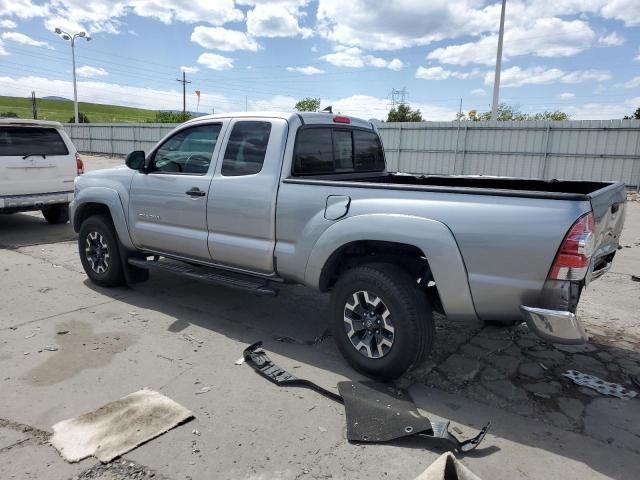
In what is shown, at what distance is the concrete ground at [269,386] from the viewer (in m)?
2.72

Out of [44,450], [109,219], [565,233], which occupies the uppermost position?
[565,233]

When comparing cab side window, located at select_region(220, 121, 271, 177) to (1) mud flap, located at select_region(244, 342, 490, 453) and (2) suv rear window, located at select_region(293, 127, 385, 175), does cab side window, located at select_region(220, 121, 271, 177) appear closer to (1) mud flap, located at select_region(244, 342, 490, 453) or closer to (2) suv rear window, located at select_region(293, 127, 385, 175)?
(2) suv rear window, located at select_region(293, 127, 385, 175)

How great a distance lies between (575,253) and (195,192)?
3.21m

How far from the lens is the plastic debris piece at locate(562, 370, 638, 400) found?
3504mm

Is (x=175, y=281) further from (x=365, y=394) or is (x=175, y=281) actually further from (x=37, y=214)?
(x=37, y=214)

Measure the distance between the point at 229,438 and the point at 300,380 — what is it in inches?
30.6

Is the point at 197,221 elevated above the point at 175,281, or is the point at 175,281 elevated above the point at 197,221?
the point at 197,221

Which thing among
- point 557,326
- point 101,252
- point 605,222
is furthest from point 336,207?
point 101,252

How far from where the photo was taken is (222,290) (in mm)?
5797

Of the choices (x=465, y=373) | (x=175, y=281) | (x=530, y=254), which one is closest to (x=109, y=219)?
(x=175, y=281)

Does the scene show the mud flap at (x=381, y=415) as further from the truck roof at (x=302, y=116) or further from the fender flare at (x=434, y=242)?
the truck roof at (x=302, y=116)

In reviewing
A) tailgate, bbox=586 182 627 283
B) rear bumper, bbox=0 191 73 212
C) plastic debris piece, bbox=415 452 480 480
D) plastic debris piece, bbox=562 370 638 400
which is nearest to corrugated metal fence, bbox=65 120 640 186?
rear bumper, bbox=0 191 73 212

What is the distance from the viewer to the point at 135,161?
507cm

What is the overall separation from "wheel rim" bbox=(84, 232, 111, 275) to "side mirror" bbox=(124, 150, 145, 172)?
0.99 metres
